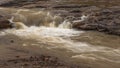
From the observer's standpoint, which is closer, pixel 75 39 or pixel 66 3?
pixel 75 39

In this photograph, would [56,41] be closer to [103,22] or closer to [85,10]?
[103,22]

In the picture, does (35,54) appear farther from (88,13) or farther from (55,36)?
(88,13)

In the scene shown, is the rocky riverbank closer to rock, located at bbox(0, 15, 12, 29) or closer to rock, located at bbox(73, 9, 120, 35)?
rock, located at bbox(73, 9, 120, 35)

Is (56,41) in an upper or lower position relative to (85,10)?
lower

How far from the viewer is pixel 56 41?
12.4 metres

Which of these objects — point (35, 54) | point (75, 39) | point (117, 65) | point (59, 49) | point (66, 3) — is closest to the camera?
point (117, 65)

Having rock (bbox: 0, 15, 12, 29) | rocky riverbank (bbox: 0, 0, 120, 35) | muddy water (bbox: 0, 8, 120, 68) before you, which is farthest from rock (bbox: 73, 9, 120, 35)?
rock (bbox: 0, 15, 12, 29)

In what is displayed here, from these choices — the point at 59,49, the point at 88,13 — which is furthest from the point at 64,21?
the point at 59,49

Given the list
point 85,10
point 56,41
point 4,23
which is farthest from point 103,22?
point 4,23

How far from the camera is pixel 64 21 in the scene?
15.3 m

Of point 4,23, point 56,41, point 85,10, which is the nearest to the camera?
point 56,41

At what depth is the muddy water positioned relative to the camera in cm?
992

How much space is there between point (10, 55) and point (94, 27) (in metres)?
5.71

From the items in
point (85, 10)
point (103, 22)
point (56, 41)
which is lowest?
point (56, 41)
